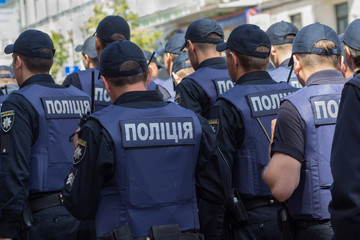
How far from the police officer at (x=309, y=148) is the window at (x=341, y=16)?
58.7 feet

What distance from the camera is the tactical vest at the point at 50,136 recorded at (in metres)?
5.15

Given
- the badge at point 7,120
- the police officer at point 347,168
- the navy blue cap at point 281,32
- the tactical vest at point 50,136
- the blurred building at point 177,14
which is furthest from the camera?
the blurred building at point 177,14

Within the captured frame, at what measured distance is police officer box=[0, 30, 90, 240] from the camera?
4863 mm

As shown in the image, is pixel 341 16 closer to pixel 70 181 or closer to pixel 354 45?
pixel 70 181

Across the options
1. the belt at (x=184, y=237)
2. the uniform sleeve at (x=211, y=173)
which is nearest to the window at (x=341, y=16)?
the uniform sleeve at (x=211, y=173)

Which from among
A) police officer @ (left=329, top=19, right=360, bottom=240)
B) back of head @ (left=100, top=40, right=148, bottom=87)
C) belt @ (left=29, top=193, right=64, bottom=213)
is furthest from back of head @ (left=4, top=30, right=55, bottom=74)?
police officer @ (left=329, top=19, right=360, bottom=240)

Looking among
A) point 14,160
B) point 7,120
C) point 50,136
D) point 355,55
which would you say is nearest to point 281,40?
point 50,136

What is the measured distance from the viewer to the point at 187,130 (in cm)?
407

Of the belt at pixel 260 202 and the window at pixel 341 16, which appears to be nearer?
the belt at pixel 260 202

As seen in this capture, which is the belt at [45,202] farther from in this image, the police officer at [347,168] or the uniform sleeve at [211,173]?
the police officer at [347,168]

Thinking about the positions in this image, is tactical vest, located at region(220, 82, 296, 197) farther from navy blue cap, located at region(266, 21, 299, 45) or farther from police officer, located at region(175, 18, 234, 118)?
navy blue cap, located at region(266, 21, 299, 45)

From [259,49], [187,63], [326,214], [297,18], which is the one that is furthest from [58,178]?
[297,18]

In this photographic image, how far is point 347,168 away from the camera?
2.68 meters

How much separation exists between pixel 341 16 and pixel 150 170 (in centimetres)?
1902
